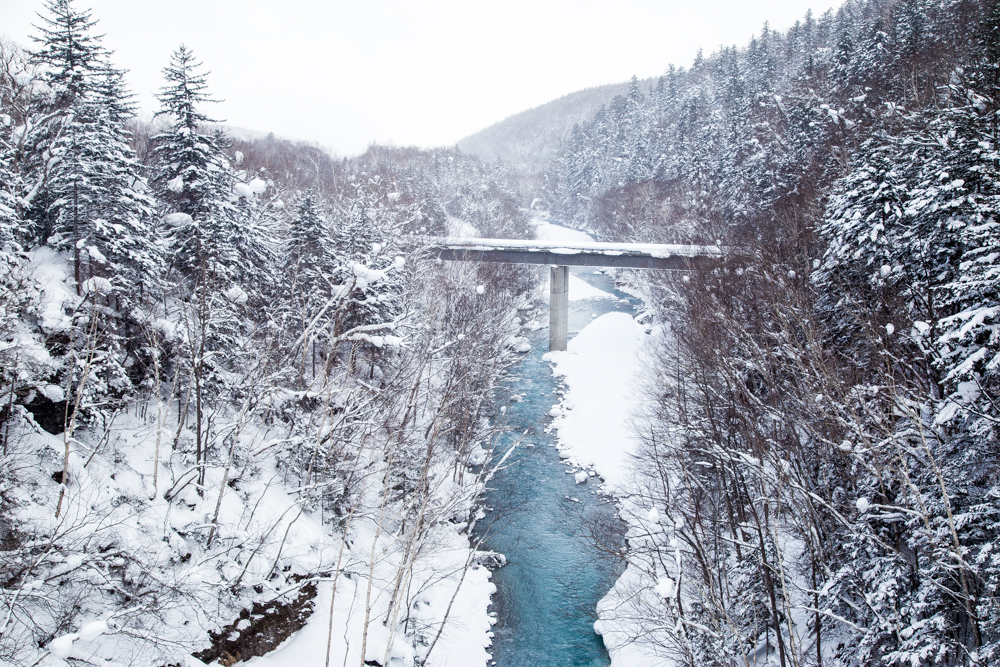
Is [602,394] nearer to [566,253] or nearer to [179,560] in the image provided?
[566,253]

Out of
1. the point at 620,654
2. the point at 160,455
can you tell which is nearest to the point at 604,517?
the point at 620,654

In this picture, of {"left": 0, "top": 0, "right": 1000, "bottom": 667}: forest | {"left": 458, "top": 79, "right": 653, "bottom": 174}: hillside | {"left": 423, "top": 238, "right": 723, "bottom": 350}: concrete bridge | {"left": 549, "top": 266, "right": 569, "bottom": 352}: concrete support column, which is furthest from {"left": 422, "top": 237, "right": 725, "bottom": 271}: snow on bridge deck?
{"left": 458, "top": 79, "right": 653, "bottom": 174}: hillside

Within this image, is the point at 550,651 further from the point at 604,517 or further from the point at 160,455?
the point at 160,455

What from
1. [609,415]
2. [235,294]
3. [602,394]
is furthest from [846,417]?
[602,394]

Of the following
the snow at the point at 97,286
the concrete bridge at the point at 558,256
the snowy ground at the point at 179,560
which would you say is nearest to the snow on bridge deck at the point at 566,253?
the concrete bridge at the point at 558,256

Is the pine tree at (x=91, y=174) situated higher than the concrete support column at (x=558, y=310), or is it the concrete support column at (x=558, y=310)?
the pine tree at (x=91, y=174)

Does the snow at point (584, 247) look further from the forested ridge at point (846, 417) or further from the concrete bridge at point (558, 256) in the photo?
the forested ridge at point (846, 417)

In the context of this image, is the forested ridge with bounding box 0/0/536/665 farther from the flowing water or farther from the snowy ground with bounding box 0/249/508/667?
the flowing water
